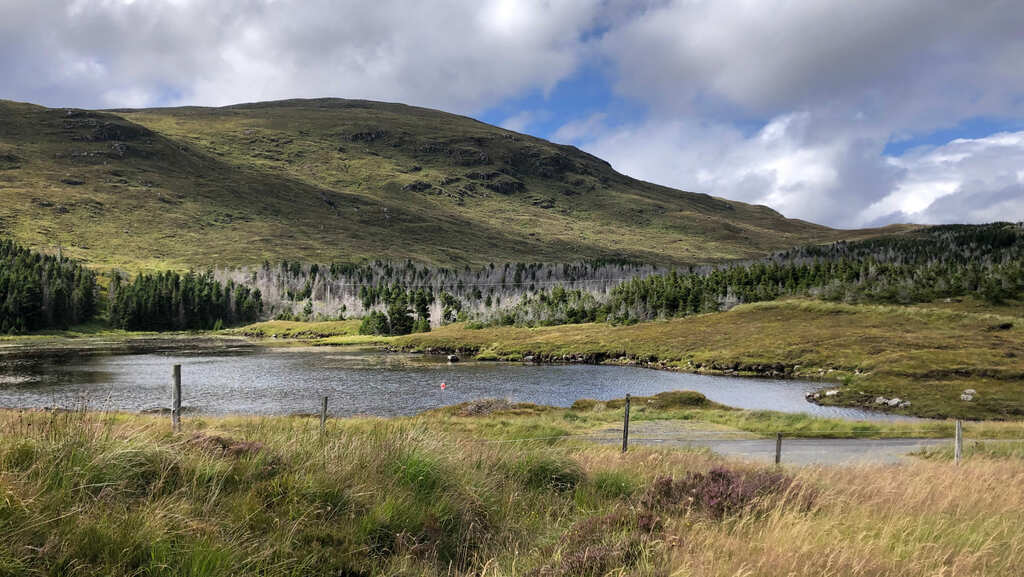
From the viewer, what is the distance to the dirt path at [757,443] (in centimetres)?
2267

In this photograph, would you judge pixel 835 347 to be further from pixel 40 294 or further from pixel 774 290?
pixel 40 294

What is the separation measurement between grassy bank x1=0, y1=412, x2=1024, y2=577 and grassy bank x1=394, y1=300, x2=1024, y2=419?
5123 centimetres

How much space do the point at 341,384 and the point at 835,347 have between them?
213 feet

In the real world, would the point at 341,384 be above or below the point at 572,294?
below

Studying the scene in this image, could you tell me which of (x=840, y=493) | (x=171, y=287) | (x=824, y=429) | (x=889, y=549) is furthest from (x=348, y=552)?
(x=171, y=287)

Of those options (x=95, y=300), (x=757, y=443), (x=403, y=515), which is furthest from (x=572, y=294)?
(x=403, y=515)

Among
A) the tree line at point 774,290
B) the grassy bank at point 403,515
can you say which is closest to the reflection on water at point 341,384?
the grassy bank at point 403,515

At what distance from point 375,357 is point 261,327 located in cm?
7953

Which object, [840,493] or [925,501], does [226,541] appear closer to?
[840,493]

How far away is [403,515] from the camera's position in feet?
23.5

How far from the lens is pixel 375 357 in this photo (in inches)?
4136

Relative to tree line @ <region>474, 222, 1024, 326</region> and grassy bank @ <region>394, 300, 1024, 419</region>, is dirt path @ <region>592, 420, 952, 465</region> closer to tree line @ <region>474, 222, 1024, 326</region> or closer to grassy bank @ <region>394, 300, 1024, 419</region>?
grassy bank @ <region>394, 300, 1024, 419</region>

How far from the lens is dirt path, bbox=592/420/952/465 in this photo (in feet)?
74.4

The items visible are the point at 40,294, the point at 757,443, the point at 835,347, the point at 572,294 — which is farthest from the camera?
the point at 572,294
